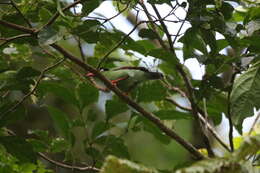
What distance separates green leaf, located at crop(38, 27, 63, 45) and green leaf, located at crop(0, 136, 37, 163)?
0.86ft

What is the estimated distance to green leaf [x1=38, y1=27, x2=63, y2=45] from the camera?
2.76 ft

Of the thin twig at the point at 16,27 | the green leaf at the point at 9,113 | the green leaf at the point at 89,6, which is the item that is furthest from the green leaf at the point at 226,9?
the green leaf at the point at 9,113

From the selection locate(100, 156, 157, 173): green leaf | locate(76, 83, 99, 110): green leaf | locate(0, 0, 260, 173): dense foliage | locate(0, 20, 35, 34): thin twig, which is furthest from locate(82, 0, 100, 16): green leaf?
locate(100, 156, 157, 173): green leaf

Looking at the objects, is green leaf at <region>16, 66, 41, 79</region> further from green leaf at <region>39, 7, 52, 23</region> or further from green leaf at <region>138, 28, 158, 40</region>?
green leaf at <region>138, 28, 158, 40</region>

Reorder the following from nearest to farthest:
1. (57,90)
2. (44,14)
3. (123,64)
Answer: (44,14) → (57,90) → (123,64)

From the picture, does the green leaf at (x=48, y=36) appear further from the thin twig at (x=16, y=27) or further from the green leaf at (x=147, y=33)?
the green leaf at (x=147, y=33)

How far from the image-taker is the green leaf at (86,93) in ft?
3.53

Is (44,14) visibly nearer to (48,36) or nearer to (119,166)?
(48,36)

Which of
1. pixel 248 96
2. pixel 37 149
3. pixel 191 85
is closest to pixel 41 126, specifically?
pixel 37 149

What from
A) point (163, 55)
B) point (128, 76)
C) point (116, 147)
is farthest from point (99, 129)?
point (163, 55)

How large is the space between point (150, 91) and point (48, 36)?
0.31m

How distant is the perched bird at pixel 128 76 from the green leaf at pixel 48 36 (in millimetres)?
170

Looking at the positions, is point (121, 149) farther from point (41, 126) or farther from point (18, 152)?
point (41, 126)

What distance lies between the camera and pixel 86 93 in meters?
1.09
